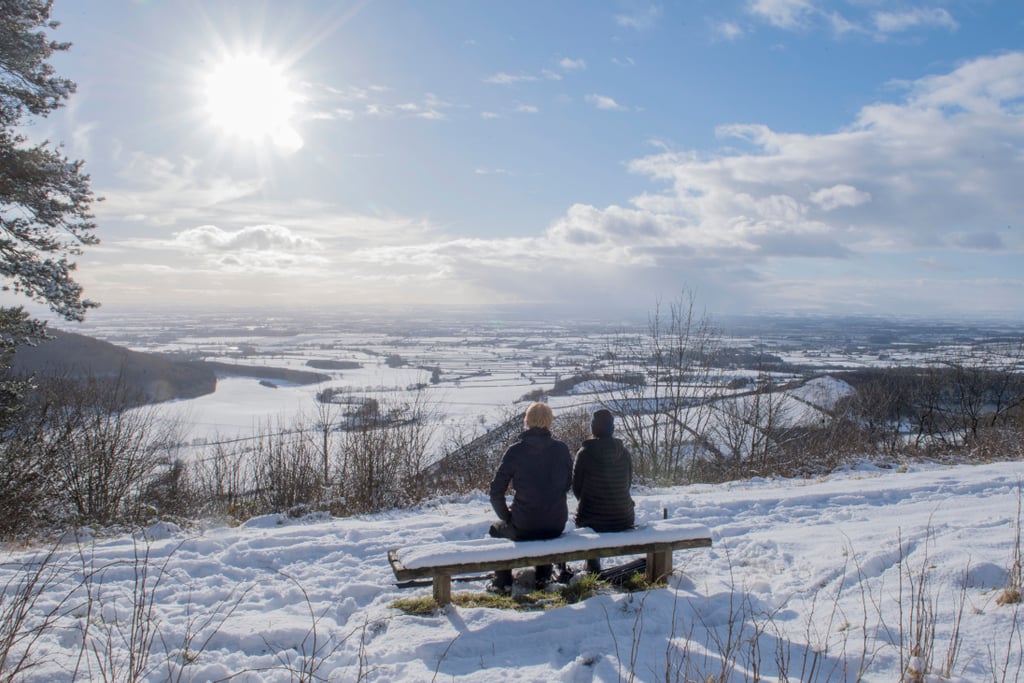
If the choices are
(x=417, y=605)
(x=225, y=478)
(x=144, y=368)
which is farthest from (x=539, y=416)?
(x=144, y=368)

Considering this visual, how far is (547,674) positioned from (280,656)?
1.83m

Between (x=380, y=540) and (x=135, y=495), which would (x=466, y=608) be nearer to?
(x=380, y=540)

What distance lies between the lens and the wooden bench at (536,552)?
441 cm

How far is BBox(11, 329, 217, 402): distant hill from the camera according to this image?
32.4 meters

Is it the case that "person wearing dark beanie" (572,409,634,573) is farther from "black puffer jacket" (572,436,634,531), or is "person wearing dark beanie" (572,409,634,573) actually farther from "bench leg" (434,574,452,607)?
"bench leg" (434,574,452,607)

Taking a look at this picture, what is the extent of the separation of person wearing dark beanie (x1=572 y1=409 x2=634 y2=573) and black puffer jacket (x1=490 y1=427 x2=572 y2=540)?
0.34m

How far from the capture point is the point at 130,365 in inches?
1645

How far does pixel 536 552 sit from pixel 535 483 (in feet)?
2.00

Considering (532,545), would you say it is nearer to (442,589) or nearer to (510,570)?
(510,570)

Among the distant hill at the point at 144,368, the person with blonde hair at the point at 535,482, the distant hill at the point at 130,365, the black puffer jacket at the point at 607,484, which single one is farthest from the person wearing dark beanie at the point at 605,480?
the distant hill at the point at 130,365

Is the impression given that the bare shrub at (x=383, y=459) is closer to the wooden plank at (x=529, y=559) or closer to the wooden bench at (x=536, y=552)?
the wooden bench at (x=536, y=552)

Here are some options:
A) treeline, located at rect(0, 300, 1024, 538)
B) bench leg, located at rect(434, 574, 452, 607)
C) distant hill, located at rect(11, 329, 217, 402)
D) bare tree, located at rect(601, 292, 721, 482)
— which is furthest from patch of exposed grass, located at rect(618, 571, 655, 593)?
distant hill, located at rect(11, 329, 217, 402)

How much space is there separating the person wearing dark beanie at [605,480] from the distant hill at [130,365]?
31.0 m

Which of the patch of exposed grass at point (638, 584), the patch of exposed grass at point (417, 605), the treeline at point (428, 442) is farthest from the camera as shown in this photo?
the treeline at point (428, 442)
